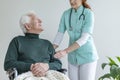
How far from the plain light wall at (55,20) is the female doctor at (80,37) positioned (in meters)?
0.48

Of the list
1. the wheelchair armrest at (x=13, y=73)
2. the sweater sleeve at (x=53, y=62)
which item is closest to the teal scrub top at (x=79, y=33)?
the sweater sleeve at (x=53, y=62)

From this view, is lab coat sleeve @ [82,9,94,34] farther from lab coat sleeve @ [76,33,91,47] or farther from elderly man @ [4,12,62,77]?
elderly man @ [4,12,62,77]

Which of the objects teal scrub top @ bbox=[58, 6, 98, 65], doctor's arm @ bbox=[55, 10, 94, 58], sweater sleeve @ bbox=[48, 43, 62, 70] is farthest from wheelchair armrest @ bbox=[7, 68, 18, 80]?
teal scrub top @ bbox=[58, 6, 98, 65]

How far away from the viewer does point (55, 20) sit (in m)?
3.32

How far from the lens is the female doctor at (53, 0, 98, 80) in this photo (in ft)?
8.96

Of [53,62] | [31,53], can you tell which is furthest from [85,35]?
[31,53]

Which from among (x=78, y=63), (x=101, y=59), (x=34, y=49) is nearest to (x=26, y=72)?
(x=34, y=49)

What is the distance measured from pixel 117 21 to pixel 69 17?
823mm

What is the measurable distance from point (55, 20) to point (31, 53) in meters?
0.99

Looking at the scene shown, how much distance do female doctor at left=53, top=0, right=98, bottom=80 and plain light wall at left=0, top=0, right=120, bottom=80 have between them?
48 cm

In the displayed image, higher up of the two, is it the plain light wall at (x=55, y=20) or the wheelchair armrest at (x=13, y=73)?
the plain light wall at (x=55, y=20)

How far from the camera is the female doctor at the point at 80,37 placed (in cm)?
273

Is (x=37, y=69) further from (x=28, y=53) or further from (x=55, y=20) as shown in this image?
(x=55, y=20)

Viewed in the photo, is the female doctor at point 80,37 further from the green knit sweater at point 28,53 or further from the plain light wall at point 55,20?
the plain light wall at point 55,20
